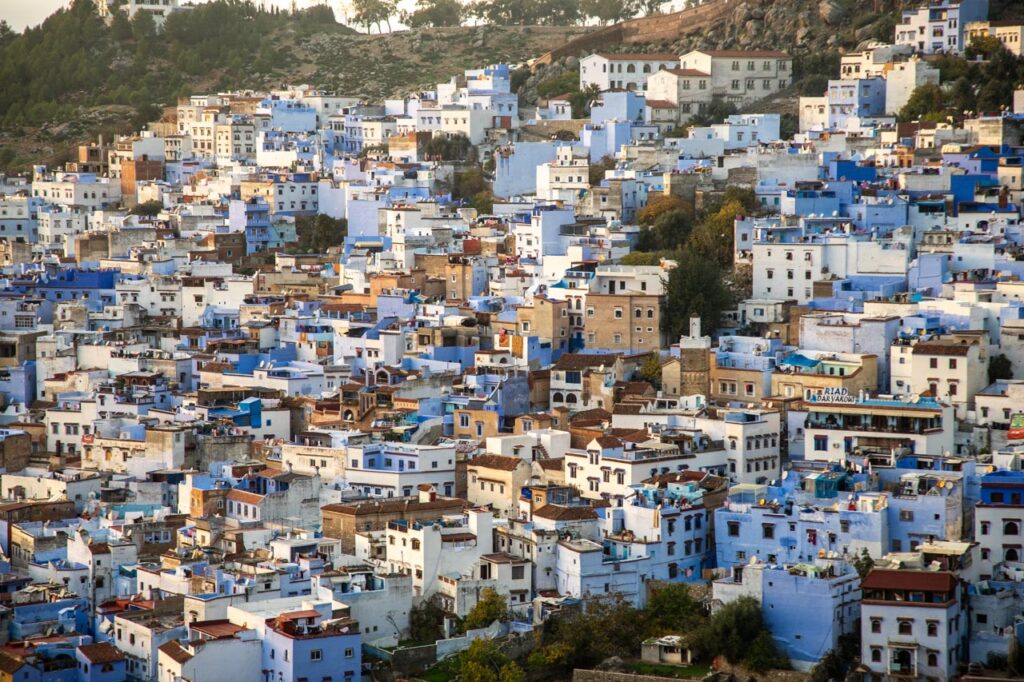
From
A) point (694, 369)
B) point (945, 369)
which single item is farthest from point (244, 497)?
point (945, 369)

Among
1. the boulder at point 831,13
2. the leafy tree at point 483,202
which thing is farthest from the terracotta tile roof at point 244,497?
the boulder at point 831,13

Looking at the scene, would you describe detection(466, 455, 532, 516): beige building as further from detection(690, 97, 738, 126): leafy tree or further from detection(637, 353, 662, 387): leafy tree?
detection(690, 97, 738, 126): leafy tree

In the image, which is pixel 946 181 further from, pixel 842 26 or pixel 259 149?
pixel 259 149

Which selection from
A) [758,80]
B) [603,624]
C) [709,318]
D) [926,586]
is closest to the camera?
[926,586]

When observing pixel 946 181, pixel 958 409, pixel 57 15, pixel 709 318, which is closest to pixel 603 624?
pixel 958 409

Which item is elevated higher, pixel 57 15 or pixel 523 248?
pixel 57 15

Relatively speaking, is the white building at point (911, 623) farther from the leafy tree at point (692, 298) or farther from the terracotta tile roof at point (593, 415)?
the leafy tree at point (692, 298)

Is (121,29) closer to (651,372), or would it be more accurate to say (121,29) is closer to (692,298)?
(692,298)
